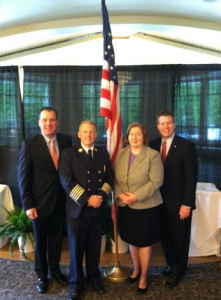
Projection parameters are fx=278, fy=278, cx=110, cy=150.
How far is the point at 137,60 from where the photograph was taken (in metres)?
3.92

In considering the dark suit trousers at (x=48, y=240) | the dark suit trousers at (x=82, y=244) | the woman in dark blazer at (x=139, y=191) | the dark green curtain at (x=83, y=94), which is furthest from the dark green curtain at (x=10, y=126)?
the woman in dark blazer at (x=139, y=191)

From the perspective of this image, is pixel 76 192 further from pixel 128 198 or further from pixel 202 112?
pixel 202 112

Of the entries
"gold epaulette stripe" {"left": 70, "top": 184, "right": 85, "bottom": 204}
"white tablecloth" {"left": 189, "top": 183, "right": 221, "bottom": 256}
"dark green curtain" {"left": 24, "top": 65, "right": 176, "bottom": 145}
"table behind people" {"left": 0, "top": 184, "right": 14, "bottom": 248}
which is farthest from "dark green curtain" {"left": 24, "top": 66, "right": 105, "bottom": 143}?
"gold epaulette stripe" {"left": 70, "top": 184, "right": 85, "bottom": 204}

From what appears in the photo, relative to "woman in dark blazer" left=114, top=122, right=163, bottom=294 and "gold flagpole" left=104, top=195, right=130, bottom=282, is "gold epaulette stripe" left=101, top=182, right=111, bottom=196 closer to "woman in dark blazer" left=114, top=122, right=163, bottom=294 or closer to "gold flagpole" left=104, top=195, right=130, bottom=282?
"woman in dark blazer" left=114, top=122, right=163, bottom=294

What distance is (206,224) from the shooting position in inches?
120

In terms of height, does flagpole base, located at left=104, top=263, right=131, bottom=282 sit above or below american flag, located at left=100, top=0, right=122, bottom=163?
below

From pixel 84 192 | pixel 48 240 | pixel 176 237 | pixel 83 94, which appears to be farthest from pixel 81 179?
pixel 83 94

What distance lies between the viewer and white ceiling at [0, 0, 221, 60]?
8.88 feet

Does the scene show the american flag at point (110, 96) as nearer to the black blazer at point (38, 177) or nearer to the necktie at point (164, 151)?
the necktie at point (164, 151)

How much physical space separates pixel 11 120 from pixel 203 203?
8.92 ft

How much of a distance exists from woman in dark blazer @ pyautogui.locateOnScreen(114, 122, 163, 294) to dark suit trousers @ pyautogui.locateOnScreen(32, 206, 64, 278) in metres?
0.56

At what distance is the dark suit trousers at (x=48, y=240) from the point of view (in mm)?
2357

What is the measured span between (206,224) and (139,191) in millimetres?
1268

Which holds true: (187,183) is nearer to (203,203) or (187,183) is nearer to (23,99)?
(203,203)
